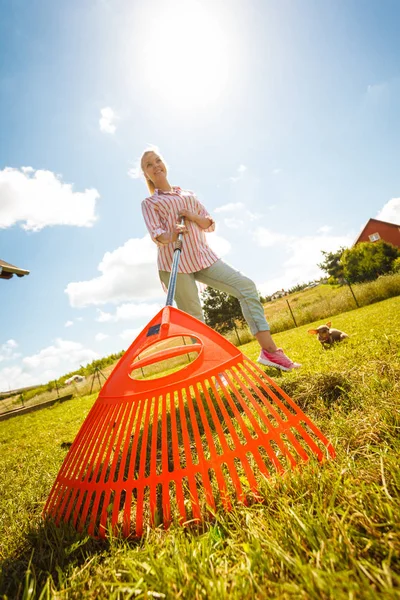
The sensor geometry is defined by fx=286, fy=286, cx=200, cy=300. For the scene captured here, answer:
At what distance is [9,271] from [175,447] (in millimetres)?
5768

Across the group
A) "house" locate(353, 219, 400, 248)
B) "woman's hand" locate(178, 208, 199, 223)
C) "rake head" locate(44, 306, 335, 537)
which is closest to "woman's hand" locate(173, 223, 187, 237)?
"woman's hand" locate(178, 208, 199, 223)

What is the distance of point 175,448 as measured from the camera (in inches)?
39.4

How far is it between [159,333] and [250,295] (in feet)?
4.64

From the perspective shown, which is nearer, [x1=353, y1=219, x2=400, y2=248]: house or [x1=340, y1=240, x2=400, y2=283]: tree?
[x1=340, y1=240, x2=400, y2=283]: tree

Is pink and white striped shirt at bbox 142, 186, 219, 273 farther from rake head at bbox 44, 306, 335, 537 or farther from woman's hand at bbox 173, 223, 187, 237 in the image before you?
rake head at bbox 44, 306, 335, 537

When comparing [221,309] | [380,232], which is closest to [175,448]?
[221,309]

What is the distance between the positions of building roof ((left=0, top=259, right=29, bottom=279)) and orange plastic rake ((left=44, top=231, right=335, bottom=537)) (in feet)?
16.8

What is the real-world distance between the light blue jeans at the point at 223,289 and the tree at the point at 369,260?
78.1ft

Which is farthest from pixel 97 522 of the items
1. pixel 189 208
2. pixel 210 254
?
pixel 189 208

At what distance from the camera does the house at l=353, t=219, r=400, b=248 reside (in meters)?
33.6

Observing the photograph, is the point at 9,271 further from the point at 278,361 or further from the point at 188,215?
the point at 278,361

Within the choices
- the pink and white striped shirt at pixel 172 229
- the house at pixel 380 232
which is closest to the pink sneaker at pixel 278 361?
the pink and white striped shirt at pixel 172 229

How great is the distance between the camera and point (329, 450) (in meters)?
0.98

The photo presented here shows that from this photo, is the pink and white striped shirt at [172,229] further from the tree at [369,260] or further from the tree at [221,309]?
the tree at [369,260]
